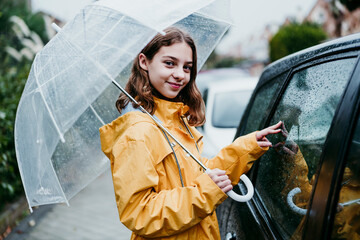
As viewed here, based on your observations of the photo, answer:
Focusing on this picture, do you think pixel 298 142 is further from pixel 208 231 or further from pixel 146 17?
pixel 146 17

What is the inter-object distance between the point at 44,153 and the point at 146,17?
3.18 ft

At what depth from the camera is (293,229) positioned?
4.59 ft

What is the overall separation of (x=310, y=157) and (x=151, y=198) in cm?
65

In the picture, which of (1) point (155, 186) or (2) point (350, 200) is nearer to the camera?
(2) point (350, 200)

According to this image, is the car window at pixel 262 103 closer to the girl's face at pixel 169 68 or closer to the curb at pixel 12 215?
the girl's face at pixel 169 68

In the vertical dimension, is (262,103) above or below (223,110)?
above

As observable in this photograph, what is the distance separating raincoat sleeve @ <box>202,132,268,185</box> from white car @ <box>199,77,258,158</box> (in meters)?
2.25

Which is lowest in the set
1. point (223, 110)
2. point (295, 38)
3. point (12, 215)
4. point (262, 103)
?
point (295, 38)

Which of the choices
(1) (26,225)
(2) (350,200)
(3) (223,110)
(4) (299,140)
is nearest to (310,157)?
(4) (299,140)

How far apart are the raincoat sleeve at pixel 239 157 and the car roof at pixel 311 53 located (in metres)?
0.42

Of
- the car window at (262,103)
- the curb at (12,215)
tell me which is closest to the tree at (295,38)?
the curb at (12,215)

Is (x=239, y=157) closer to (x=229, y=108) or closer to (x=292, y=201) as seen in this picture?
(x=292, y=201)

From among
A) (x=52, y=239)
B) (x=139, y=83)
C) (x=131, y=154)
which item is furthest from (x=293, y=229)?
(x=52, y=239)

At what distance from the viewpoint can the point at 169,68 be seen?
178 cm
